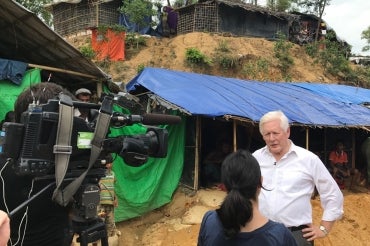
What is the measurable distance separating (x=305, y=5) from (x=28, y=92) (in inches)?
1033

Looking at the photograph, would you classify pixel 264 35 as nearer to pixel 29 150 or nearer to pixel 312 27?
pixel 312 27

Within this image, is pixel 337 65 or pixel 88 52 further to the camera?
pixel 337 65

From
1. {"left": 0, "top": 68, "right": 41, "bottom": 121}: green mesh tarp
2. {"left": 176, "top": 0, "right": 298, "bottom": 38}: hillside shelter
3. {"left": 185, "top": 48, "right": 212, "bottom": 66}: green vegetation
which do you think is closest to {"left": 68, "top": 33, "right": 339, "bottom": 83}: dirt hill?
{"left": 185, "top": 48, "right": 212, "bottom": 66}: green vegetation

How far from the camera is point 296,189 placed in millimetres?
2736

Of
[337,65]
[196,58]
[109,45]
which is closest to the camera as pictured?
[109,45]

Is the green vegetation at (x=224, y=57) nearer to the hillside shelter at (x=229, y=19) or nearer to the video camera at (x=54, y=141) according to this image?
the hillside shelter at (x=229, y=19)

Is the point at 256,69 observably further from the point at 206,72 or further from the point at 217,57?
the point at 206,72

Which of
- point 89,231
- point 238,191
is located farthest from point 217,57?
point 89,231

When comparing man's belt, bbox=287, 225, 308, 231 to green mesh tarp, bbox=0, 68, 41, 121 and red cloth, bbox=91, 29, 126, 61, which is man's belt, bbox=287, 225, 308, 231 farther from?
red cloth, bbox=91, 29, 126, 61

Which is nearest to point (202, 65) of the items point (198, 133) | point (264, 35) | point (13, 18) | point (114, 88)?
point (264, 35)

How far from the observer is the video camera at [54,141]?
1466 millimetres

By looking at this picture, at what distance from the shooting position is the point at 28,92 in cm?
165

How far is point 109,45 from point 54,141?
1641 cm

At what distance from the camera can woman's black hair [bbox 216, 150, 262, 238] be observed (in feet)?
5.73
